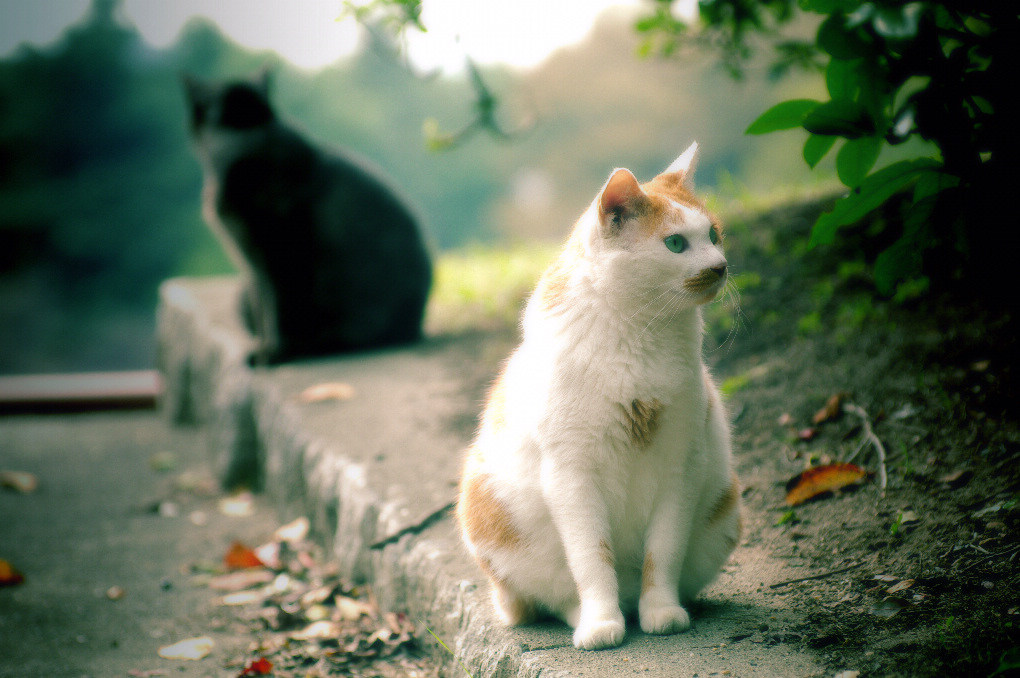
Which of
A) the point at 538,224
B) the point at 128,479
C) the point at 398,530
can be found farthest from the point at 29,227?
the point at 398,530

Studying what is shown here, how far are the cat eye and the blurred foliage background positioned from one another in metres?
3.95

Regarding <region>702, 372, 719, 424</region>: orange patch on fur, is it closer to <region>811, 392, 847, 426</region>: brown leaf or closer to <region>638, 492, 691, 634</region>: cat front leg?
<region>638, 492, 691, 634</region>: cat front leg

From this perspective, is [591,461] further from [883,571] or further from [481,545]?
[883,571]

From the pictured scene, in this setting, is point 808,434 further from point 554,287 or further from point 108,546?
point 108,546

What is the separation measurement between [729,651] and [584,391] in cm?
51

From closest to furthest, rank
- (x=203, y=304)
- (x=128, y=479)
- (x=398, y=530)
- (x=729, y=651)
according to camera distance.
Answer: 1. (x=729, y=651)
2. (x=398, y=530)
3. (x=128, y=479)
4. (x=203, y=304)

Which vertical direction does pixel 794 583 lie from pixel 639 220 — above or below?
below

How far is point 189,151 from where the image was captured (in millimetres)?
5676

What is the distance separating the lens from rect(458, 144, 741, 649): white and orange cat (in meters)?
1.29

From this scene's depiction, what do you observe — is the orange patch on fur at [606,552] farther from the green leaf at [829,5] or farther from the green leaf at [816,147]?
the green leaf at [829,5]

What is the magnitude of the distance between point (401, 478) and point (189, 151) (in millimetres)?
4479

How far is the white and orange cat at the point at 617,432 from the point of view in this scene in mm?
1287

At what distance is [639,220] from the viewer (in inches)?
52.2

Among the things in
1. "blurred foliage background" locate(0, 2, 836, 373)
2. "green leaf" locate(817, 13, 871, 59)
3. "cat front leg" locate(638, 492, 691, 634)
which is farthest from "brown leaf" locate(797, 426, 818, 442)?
"blurred foliage background" locate(0, 2, 836, 373)
